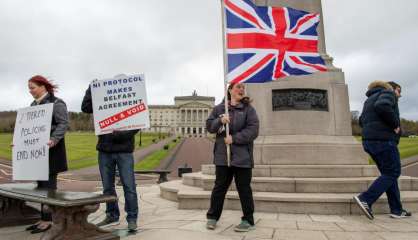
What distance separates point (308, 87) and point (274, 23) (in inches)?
124

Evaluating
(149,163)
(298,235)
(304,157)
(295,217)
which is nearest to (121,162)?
(298,235)

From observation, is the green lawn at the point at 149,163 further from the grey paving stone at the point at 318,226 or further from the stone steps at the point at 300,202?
the grey paving stone at the point at 318,226

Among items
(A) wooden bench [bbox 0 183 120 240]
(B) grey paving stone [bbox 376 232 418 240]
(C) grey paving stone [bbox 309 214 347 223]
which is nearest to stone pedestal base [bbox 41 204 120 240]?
(A) wooden bench [bbox 0 183 120 240]

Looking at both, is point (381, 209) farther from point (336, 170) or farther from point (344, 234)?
point (344, 234)

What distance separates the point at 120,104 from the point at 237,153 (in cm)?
194

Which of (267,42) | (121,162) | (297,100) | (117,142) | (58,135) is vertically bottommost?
(121,162)

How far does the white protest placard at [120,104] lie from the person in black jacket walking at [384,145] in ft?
12.2

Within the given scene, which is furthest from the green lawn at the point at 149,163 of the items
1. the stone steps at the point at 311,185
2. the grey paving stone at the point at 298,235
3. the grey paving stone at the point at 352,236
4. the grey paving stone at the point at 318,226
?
the grey paving stone at the point at 352,236

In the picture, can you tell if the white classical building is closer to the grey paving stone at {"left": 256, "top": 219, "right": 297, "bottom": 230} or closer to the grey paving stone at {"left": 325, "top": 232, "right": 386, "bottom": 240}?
the grey paving stone at {"left": 256, "top": 219, "right": 297, "bottom": 230}

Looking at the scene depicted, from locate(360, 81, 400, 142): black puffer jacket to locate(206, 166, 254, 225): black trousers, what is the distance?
2346 millimetres

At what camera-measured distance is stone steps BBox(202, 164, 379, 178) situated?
704 centimetres

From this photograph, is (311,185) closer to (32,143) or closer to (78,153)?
(32,143)

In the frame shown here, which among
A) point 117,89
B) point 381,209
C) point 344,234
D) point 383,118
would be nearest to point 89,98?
point 117,89

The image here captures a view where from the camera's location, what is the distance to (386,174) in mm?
5379
